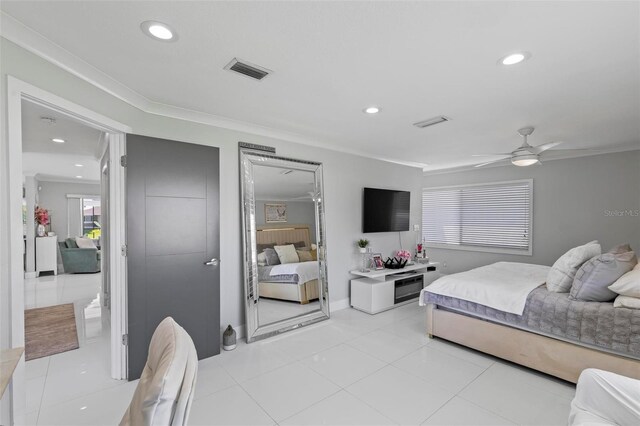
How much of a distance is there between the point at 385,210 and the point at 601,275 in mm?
3010

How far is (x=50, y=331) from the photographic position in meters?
3.80

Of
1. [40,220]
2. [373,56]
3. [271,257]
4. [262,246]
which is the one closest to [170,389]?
[373,56]

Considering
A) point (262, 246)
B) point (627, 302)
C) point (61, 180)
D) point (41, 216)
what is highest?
point (61, 180)

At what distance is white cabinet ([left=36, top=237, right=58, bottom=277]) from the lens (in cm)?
718

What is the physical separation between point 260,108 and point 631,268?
142 inches

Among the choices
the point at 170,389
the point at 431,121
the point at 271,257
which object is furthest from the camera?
the point at 271,257

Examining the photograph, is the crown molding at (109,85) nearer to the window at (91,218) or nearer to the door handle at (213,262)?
the door handle at (213,262)

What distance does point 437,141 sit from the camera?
14.2 ft

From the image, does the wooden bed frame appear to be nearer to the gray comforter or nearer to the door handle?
the gray comforter

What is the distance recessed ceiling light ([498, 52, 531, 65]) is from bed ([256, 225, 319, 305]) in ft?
9.33

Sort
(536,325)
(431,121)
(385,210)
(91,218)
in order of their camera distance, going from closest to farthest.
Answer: (536,325) → (431,121) → (385,210) → (91,218)

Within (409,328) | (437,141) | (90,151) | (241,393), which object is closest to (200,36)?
(241,393)

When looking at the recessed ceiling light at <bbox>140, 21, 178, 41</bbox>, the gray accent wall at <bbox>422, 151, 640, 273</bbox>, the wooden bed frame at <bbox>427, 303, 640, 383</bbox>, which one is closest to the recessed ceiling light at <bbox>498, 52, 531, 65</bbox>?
the recessed ceiling light at <bbox>140, 21, 178, 41</bbox>

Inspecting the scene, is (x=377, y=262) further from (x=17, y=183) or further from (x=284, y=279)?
(x=17, y=183)
